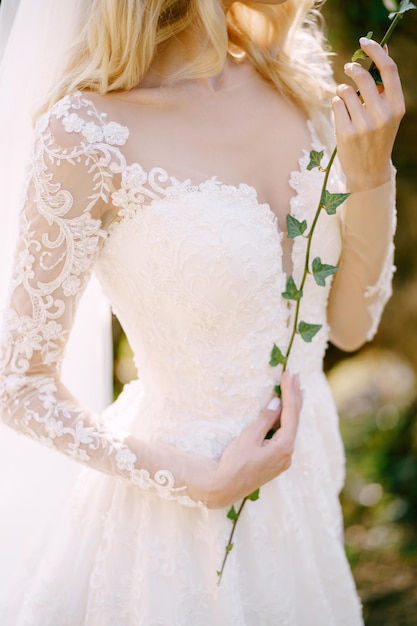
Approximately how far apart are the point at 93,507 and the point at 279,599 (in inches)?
17.6

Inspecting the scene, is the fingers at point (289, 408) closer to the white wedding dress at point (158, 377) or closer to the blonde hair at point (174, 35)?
the white wedding dress at point (158, 377)

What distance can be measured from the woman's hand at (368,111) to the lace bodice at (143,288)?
0.72 feet

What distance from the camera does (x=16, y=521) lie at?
1.74 m

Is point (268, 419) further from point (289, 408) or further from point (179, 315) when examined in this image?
point (179, 315)

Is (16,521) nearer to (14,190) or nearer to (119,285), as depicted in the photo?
(119,285)

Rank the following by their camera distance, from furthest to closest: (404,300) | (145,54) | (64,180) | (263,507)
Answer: (404,300) → (263,507) → (145,54) → (64,180)

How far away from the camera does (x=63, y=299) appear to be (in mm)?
1501

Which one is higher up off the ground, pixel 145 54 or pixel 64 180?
pixel 145 54

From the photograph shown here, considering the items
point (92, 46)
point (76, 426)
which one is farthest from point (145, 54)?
point (76, 426)

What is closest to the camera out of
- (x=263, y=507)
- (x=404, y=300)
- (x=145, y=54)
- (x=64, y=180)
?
(x=64, y=180)

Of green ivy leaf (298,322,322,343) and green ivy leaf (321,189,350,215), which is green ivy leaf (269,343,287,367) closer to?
green ivy leaf (298,322,322,343)

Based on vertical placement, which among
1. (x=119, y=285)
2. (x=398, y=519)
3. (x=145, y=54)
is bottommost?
(x=398, y=519)

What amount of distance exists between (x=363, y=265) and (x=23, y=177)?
0.81 m

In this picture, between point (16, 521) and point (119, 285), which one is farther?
point (16, 521)
